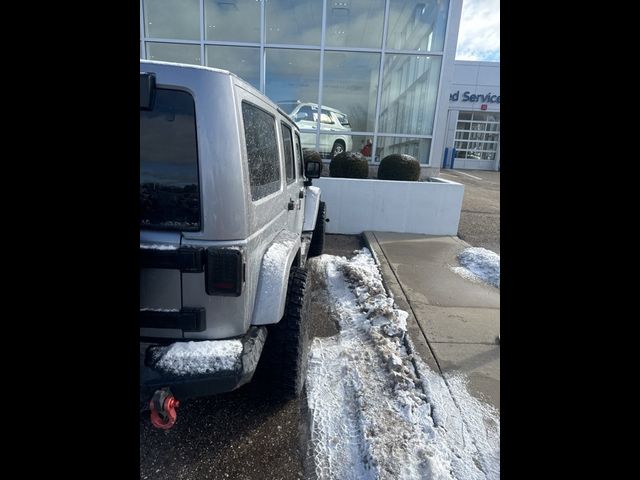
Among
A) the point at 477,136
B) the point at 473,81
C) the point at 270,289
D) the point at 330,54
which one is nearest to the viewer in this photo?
the point at 270,289

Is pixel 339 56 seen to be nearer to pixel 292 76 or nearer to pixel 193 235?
pixel 292 76

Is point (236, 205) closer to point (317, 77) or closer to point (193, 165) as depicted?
point (193, 165)

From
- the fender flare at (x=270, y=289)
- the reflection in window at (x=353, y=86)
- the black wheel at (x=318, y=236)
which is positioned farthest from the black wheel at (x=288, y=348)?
the reflection in window at (x=353, y=86)

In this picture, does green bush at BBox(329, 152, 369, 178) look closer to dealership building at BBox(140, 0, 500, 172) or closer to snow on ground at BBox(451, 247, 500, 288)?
dealership building at BBox(140, 0, 500, 172)

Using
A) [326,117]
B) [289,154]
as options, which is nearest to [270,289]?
[289,154]

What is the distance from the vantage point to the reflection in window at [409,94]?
31.3 ft

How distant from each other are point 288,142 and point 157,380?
2452 millimetres

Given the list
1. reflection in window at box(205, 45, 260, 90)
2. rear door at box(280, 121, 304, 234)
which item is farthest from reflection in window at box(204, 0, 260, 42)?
rear door at box(280, 121, 304, 234)

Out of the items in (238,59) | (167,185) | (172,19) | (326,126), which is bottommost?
(167,185)

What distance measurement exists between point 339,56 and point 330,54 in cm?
27

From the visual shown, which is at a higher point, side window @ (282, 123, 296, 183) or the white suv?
the white suv

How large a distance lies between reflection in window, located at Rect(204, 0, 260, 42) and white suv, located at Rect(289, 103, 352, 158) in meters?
2.40

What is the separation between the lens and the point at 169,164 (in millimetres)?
1542

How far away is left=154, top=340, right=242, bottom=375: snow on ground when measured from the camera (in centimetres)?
154
